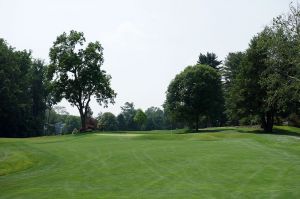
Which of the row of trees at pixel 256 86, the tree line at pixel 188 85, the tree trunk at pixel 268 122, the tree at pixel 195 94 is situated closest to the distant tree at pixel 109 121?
the tree line at pixel 188 85

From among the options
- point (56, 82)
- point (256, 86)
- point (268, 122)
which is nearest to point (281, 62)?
point (256, 86)

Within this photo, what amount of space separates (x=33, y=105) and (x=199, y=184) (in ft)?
311

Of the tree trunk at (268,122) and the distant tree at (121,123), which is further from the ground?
the distant tree at (121,123)

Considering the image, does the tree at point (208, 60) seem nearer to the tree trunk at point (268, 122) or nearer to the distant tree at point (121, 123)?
the distant tree at point (121, 123)

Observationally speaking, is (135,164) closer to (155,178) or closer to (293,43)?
(155,178)

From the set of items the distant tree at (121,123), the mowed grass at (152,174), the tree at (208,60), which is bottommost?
the mowed grass at (152,174)

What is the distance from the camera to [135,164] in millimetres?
25062

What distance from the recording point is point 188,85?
81.1 metres

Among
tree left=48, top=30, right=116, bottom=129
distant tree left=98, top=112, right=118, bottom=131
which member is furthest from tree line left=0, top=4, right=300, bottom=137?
distant tree left=98, top=112, right=118, bottom=131

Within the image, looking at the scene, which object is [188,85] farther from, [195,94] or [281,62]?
[281,62]

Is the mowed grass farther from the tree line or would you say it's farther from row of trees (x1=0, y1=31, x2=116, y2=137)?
row of trees (x1=0, y1=31, x2=116, y2=137)

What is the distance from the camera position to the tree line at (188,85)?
157 ft

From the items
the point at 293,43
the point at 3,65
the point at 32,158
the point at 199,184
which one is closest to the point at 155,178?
the point at 199,184

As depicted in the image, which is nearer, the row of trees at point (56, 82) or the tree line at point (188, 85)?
the tree line at point (188, 85)
